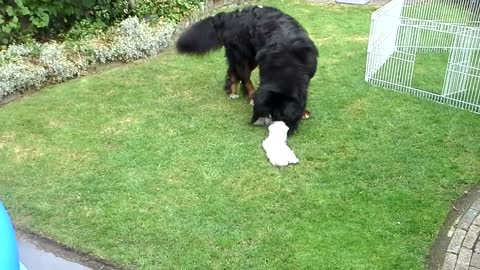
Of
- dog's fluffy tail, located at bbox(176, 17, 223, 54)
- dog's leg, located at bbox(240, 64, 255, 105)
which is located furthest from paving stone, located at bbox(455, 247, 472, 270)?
dog's fluffy tail, located at bbox(176, 17, 223, 54)

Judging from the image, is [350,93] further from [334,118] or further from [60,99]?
[60,99]

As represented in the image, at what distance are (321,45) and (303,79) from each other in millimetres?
2257

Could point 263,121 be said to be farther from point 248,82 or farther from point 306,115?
point 248,82

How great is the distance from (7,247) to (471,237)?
276 cm

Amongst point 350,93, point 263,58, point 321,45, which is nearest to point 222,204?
point 263,58

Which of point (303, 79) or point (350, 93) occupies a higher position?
point (303, 79)

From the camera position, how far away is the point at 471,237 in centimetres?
318

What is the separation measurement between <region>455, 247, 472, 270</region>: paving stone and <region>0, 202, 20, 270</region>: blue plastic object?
2455 millimetres

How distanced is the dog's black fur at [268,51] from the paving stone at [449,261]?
173cm

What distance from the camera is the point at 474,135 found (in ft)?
14.1

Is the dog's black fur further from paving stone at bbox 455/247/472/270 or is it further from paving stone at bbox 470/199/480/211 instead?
paving stone at bbox 455/247/472/270

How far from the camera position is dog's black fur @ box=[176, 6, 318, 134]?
13.7 ft

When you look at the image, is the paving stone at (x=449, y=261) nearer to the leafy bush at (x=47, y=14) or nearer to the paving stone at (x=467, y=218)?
the paving stone at (x=467, y=218)

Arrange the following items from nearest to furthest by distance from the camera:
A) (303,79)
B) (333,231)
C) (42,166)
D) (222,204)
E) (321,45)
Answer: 1. (333,231)
2. (222,204)
3. (42,166)
4. (303,79)
5. (321,45)
